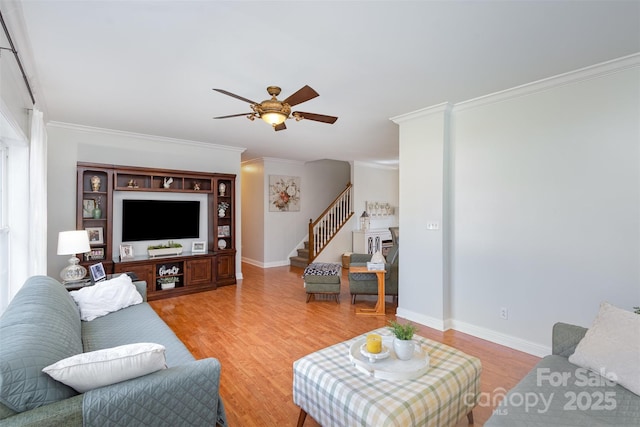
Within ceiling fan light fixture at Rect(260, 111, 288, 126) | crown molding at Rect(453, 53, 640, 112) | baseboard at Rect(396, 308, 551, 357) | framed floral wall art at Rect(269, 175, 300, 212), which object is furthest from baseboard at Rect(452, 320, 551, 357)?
framed floral wall art at Rect(269, 175, 300, 212)

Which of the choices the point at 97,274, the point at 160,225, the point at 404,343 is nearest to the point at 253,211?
the point at 160,225

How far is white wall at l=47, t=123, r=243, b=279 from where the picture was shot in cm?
455

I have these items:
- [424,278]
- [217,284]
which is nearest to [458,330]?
[424,278]

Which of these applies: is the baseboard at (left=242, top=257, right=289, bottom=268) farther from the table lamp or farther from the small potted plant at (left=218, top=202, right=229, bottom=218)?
the table lamp

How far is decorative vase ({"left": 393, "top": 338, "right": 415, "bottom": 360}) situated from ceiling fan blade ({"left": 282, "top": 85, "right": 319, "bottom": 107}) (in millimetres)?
1802

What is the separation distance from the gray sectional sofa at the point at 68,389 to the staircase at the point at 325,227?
5459mm

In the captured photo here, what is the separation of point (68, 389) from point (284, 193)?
6676mm

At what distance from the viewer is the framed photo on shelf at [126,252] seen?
4.96 meters

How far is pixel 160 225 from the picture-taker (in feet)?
17.8

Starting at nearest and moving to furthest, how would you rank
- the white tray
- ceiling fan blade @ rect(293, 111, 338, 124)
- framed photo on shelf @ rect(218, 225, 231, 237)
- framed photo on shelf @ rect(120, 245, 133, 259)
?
the white tray
ceiling fan blade @ rect(293, 111, 338, 124)
framed photo on shelf @ rect(120, 245, 133, 259)
framed photo on shelf @ rect(218, 225, 231, 237)

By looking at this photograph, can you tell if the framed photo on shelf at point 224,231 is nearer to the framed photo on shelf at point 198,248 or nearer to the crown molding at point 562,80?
the framed photo on shelf at point 198,248

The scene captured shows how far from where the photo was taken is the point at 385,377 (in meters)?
1.82

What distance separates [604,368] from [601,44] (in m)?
2.25

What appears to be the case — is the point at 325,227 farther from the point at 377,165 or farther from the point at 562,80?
the point at 562,80
